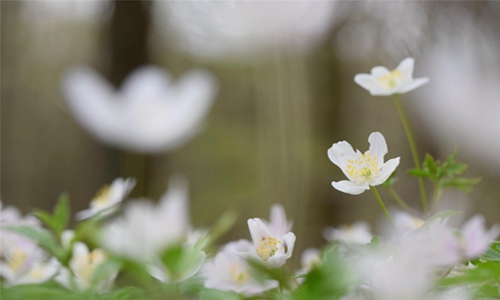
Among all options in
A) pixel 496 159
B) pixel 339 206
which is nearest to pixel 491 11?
pixel 496 159

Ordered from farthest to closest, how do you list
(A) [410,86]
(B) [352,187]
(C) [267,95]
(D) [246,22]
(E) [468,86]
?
(C) [267,95]
(D) [246,22]
(E) [468,86]
(A) [410,86]
(B) [352,187]

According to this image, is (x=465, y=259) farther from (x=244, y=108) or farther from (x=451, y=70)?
(x=244, y=108)

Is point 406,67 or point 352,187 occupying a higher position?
point 406,67

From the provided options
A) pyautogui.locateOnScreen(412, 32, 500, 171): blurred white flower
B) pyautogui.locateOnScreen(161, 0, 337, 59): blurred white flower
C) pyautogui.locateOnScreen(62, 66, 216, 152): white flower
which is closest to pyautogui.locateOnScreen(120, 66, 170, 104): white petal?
pyautogui.locateOnScreen(62, 66, 216, 152): white flower

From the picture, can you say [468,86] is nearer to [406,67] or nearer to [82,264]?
[406,67]

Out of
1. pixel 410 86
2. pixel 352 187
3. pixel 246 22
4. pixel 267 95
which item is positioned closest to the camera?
pixel 352 187

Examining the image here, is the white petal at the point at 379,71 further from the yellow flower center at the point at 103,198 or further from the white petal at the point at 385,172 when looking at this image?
the yellow flower center at the point at 103,198

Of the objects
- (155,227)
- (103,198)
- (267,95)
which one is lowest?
(155,227)

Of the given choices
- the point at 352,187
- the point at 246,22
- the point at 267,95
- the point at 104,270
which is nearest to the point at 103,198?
the point at 104,270
